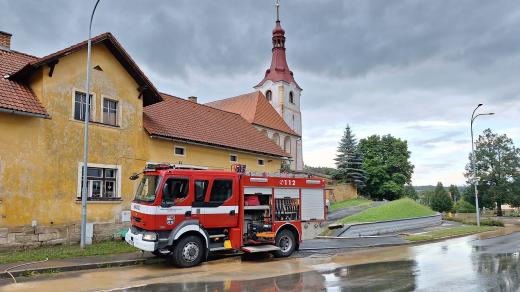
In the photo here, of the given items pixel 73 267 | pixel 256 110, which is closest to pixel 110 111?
pixel 73 267

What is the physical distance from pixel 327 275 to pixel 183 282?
11.5 ft

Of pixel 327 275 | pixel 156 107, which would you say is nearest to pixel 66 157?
pixel 156 107

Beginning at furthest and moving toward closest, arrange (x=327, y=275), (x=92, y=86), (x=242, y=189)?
(x=92, y=86) → (x=242, y=189) → (x=327, y=275)

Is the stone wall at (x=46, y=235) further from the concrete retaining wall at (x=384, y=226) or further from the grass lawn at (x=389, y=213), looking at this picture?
the grass lawn at (x=389, y=213)

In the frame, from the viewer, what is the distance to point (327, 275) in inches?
413

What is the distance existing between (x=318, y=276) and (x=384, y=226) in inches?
590

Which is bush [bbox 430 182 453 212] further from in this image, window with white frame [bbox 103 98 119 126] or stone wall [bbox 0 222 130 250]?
stone wall [bbox 0 222 130 250]

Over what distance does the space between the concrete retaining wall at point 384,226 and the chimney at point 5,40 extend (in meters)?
17.0

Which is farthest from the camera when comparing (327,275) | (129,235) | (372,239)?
(372,239)

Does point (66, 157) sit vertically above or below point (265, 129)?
below

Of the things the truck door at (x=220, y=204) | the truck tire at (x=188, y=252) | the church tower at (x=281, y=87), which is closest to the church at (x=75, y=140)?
the truck door at (x=220, y=204)

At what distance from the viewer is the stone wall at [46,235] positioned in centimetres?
1391

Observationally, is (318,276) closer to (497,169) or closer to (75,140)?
(75,140)

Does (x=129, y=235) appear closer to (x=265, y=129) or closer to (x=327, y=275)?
(x=327, y=275)
